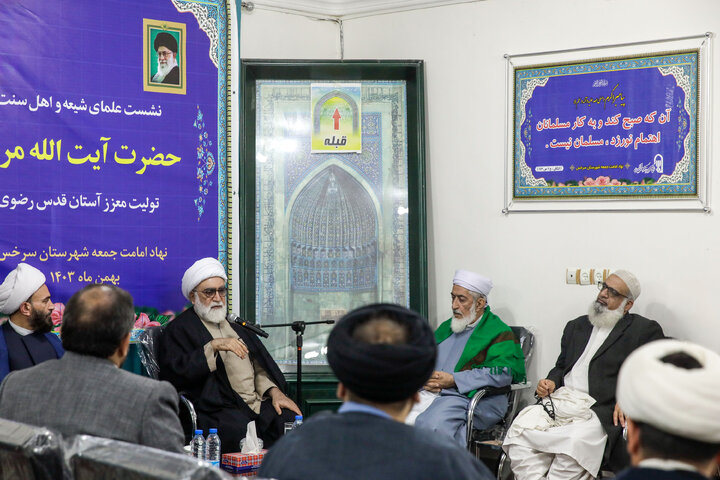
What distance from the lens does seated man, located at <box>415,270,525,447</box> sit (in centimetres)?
441

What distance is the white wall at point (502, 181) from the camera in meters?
4.66

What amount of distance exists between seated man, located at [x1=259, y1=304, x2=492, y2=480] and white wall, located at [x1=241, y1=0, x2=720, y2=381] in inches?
131

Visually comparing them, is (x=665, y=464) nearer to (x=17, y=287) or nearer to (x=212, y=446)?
(x=212, y=446)

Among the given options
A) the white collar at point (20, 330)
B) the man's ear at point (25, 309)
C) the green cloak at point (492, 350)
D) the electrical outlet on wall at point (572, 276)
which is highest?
the electrical outlet on wall at point (572, 276)

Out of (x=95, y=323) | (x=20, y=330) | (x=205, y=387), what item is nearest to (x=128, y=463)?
(x=95, y=323)

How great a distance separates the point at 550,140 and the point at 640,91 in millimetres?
A: 583

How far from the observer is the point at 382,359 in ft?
5.50

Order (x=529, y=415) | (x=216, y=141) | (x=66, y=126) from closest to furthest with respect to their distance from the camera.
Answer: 1. (x=529, y=415)
2. (x=66, y=126)
3. (x=216, y=141)

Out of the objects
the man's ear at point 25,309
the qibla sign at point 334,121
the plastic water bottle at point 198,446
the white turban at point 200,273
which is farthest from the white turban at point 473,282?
the man's ear at point 25,309

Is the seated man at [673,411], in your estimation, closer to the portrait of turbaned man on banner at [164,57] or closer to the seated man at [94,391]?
the seated man at [94,391]

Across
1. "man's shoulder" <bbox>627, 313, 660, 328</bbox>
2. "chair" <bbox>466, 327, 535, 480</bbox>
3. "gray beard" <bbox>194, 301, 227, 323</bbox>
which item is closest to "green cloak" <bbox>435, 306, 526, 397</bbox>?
"chair" <bbox>466, 327, 535, 480</bbox>

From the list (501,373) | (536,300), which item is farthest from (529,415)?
(536,300)

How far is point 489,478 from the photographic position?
1.67 metres

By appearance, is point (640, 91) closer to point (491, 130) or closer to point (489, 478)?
point (491, 130)
